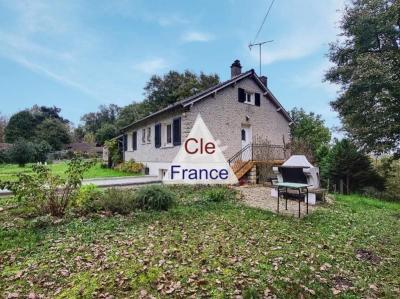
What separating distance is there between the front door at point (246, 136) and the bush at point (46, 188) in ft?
34.3

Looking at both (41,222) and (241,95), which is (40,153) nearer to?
(241,95)

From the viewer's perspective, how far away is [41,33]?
1200 cm

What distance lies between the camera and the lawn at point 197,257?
3350 millimetres

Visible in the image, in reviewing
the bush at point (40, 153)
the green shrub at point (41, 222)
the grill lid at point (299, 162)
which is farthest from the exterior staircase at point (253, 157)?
the bush at point (40, 153)

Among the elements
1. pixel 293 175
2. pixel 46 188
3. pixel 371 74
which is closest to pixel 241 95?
pixel 371 74

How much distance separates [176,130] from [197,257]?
10332 mm

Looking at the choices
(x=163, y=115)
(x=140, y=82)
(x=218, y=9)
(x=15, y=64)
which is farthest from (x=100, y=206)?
(x=140, y=82)

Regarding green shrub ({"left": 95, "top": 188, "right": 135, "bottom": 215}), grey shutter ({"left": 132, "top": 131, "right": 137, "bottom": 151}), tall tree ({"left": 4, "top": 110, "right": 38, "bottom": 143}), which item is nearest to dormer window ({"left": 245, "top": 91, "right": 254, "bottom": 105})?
grey shutter ({"left": 132, "top": 131, "right": 137, "bottom": 151})

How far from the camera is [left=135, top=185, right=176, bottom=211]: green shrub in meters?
6.95

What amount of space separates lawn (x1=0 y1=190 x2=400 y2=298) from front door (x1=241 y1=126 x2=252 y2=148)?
930cm

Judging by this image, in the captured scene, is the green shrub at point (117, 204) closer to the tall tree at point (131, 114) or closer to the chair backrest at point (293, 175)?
the chair backrest at point (293, 175)

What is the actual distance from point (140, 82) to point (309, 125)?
21253mm

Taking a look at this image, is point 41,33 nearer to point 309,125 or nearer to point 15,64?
point 15,64

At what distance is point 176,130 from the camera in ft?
46.2
